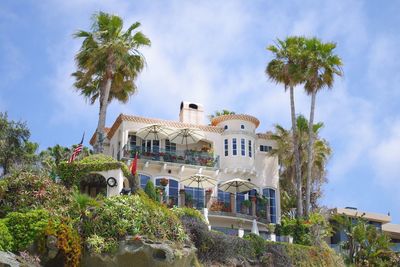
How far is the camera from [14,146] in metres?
41.7

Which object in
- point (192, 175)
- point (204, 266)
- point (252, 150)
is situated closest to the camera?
point (204, 266)

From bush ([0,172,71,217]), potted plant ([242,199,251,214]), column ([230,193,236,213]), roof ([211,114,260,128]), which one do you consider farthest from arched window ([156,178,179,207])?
bush ([0,172,71,217])

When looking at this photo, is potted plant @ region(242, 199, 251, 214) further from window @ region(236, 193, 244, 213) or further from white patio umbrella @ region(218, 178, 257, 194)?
white patio umbrella @ region(218, 178, 257, 194)

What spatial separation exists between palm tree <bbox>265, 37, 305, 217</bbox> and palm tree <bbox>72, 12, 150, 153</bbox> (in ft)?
29.0

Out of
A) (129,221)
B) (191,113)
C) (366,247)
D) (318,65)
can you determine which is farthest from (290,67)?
(129,221)

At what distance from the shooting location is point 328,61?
40844 mm

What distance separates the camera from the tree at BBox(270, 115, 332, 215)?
139 feet

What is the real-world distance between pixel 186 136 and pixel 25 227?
56.7ft

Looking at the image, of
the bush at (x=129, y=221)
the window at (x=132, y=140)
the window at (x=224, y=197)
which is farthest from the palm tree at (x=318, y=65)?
the bush at (x=129, y=221)

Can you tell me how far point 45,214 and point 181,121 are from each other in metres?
20.1

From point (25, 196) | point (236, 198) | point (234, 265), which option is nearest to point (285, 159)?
point (236, 198)

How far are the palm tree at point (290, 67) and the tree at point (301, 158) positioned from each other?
1.14 meters

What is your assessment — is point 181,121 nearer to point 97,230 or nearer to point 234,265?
point 234,265

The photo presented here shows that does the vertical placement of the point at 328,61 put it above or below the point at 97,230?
above
